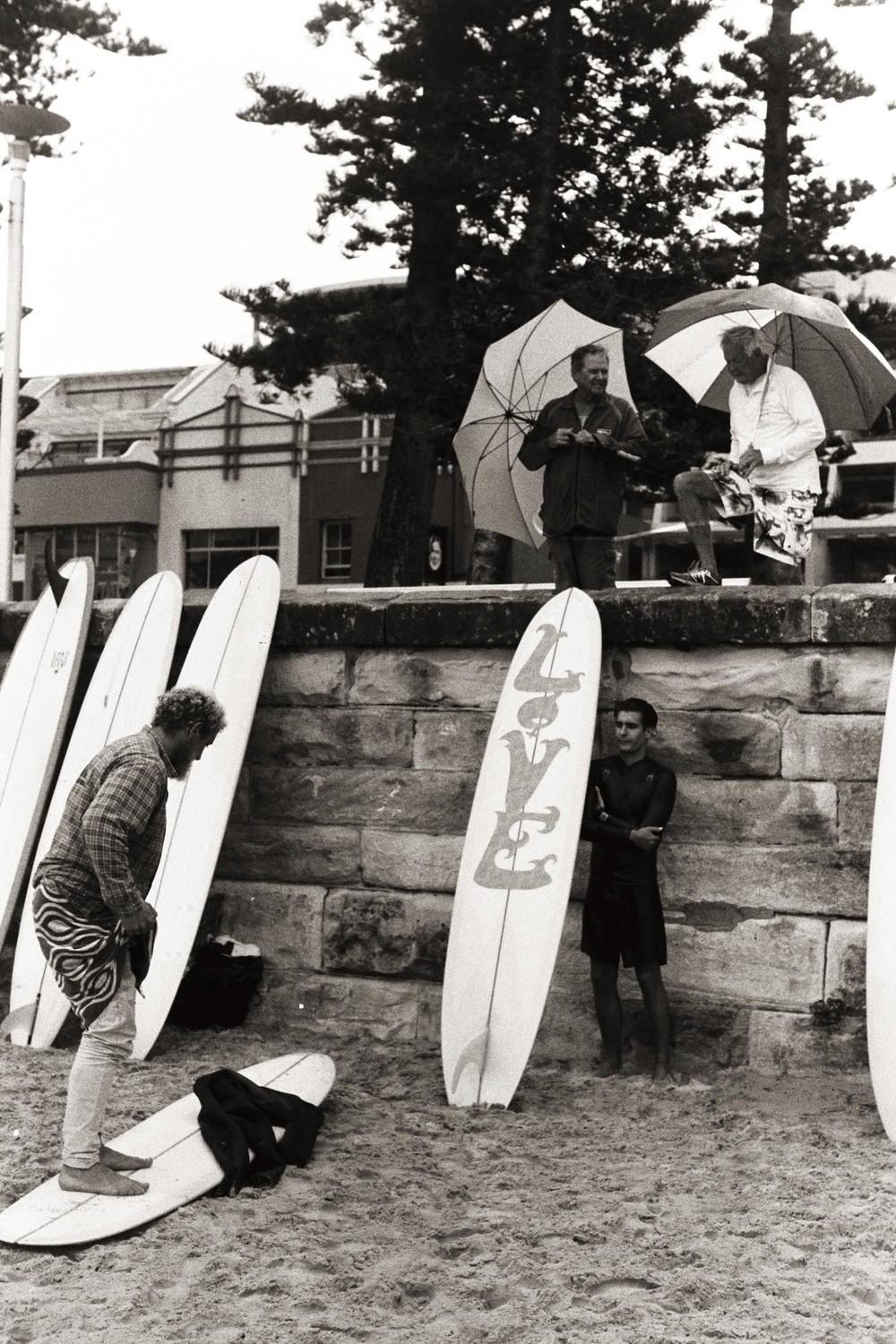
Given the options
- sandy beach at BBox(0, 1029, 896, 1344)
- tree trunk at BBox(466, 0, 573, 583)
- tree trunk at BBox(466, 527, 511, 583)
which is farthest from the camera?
tree trunk at BBox(466, 0, 573, 583)

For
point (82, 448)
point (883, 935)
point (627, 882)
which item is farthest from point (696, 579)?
point (82, 448)

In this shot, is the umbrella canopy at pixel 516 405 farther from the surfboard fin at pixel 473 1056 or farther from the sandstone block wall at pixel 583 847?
the surfboard fin at pixel 473 1056

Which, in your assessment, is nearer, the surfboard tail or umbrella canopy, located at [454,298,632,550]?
the surfboard tail

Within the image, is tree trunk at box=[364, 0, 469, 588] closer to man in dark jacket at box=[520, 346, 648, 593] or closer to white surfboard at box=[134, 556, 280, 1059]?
white surfboard at box=[134, 556, 280, 1059]

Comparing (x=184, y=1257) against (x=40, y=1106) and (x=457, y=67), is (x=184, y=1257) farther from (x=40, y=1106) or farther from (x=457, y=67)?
(x=457, y=67)

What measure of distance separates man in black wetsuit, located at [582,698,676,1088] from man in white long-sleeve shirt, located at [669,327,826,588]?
75 centimetres

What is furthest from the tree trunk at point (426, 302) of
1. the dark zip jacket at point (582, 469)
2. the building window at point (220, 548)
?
the building window at point (220, 548)

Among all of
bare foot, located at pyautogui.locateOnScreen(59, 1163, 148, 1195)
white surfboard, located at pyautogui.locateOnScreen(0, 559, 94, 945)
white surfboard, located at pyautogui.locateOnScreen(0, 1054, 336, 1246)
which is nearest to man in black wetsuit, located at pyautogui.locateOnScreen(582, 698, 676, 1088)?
white surfboard, located at pyautogui.locateOnScreen(0, 1054, 336, 1246)

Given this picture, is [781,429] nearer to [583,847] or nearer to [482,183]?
[583,847]

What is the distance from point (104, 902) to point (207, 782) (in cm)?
205

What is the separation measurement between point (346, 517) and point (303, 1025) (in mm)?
14443

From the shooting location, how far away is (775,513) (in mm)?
5406

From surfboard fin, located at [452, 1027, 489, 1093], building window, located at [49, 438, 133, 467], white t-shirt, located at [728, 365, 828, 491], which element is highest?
building window, located at [49, 438, 133, 467]

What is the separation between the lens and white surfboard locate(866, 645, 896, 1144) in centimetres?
443
